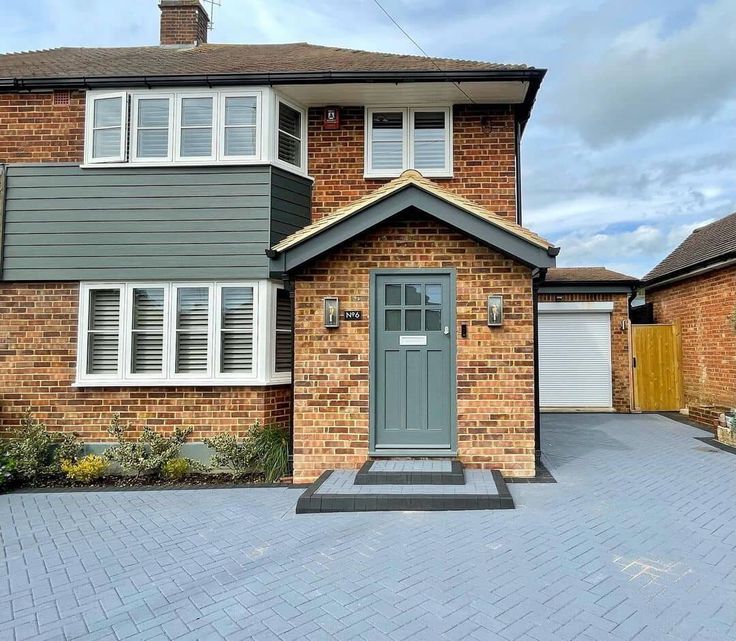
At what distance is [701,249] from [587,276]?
2.66 metres

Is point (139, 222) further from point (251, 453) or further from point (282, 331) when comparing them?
point (251, 453)

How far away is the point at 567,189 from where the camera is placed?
2719cm

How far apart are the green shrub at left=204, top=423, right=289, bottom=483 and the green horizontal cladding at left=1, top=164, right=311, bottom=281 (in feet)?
8.03

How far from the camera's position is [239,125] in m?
7.42

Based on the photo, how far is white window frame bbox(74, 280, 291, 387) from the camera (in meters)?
7.10

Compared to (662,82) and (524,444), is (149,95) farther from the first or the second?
(662,82)

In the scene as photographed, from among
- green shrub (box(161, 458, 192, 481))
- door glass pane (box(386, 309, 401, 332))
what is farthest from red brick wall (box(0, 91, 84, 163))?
door glass pane (box(386, 309, 401, 332))

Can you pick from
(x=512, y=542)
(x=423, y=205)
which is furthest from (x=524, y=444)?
(x=423, y=205)

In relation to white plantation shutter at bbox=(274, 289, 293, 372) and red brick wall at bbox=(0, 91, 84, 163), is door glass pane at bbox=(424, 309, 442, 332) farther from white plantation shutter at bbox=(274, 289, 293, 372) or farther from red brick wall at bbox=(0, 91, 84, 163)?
red brick wall at bbox=(0, 91, 84, 163)

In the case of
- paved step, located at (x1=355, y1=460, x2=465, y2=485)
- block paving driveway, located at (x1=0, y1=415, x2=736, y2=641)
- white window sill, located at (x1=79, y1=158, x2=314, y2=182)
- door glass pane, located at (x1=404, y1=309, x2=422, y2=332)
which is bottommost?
block paving driveway, located at (x1=0, y1=415, x2=736, y2=641)

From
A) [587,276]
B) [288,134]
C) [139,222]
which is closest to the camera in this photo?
[139,222]

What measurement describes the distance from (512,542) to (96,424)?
6.18 m

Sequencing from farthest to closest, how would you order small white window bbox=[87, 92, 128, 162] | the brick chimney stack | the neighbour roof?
1. the brick chimney stack
2. the neighbour roof
3. small white window bbox=[87, 92, 128, 162]

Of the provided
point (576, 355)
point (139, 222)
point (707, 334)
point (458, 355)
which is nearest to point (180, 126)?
point (139, 222)
